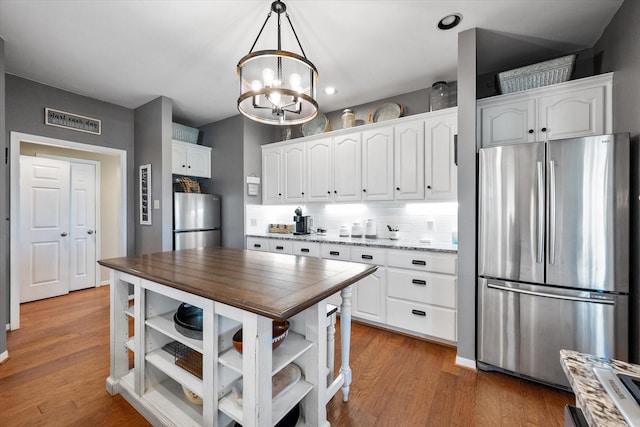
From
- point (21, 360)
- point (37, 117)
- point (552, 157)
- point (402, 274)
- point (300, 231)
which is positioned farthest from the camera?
point (300, 231)

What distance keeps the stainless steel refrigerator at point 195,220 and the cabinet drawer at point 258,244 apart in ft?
2.04

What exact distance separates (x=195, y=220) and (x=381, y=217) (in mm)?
2541

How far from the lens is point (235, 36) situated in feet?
7.23

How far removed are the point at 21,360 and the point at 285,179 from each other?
3.09 metres

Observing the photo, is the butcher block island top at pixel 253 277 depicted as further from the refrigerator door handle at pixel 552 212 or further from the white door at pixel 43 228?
the white door at pixel 43 228

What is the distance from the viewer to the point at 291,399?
128cm

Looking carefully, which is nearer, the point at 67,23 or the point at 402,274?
the point at 67,23

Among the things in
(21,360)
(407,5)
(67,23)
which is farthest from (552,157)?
(21,360)

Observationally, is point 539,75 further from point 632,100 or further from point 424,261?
point 424,261

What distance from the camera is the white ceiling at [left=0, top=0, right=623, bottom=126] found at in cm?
189

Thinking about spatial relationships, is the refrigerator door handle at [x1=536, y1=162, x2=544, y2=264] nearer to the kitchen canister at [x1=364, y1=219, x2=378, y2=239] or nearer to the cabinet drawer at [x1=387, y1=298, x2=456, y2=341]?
the cabinet drawer at [x1=387, y1=298, x2=456, y2=341]

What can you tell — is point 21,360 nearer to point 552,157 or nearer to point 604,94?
point 552,157

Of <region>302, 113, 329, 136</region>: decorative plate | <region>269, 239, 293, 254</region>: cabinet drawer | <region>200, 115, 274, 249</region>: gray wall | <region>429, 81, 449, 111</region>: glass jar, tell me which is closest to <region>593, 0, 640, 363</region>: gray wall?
<region>429, 81, 449, 111</region>: glass jar

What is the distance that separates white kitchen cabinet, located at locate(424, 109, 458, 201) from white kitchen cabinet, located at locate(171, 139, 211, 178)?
322 centimetres
